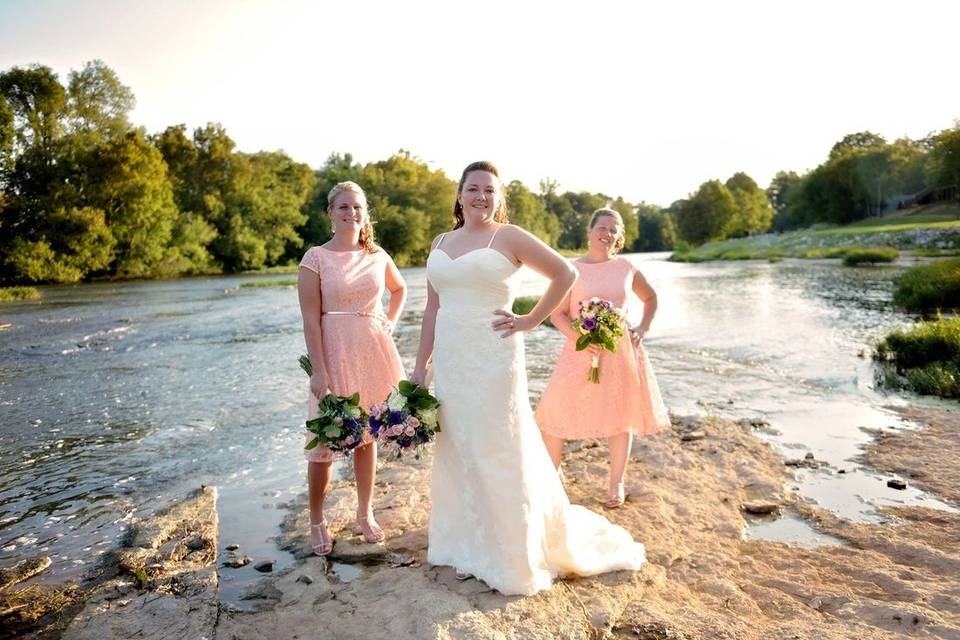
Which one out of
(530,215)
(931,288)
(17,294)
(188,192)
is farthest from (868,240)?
(188,192)

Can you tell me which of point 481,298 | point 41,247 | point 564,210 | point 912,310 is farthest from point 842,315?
point 564,210

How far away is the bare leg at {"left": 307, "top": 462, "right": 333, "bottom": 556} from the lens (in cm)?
494

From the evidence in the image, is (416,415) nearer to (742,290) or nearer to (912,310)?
(912,310)

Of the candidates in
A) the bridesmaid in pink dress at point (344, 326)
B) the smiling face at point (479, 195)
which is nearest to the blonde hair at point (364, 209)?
the bridesmaid in pink dress at point (344, 326)

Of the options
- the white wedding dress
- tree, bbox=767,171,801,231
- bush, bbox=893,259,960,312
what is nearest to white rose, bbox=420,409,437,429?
the white wedding dress

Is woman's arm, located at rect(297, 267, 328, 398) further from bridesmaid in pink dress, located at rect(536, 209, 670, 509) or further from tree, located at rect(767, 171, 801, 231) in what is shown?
tree, located at rect(767, 171, 801, 231)

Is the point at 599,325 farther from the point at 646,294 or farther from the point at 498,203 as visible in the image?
the point at 498,203

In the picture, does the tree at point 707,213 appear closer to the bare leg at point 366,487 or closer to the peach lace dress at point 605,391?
the peach lace dress at point 605,391

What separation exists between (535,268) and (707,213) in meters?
111

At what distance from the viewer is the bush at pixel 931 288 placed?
1889 centimetres

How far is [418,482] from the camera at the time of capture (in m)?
6.63

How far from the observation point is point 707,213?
106625mm

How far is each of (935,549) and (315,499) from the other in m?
4.69

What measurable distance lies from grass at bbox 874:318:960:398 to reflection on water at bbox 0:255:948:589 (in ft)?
1.84
